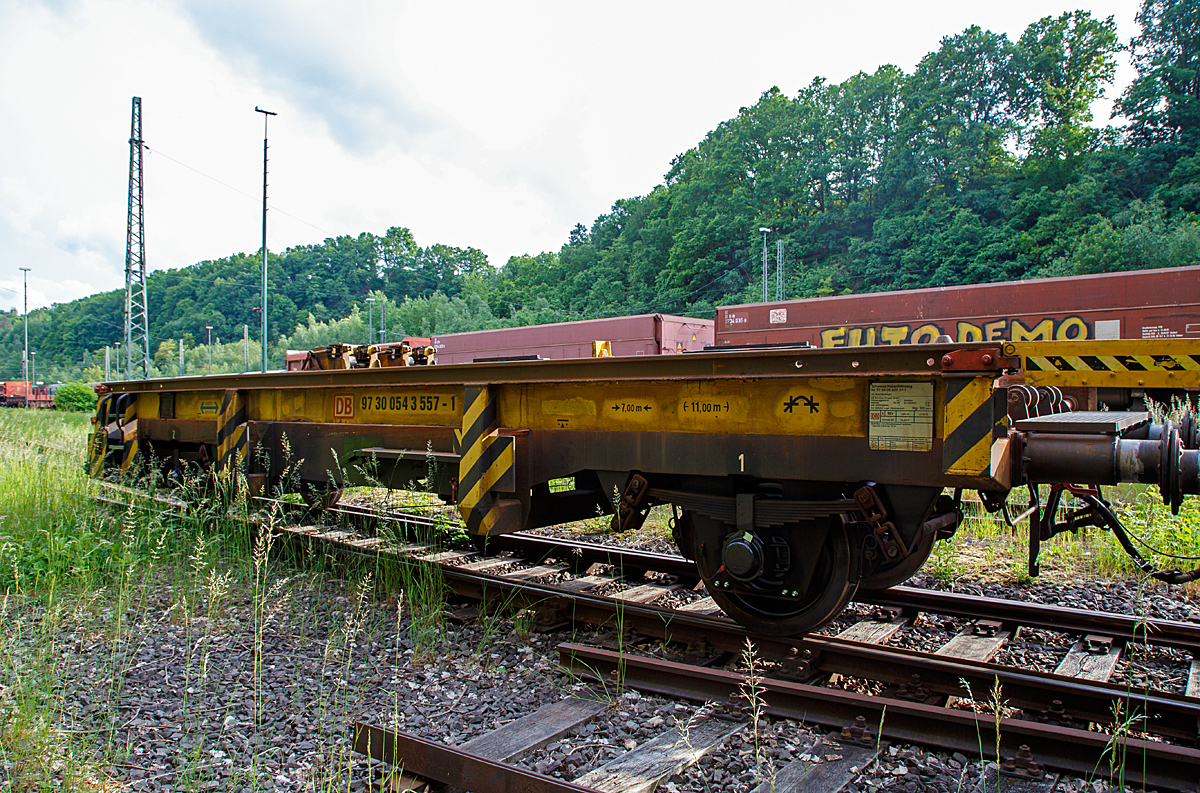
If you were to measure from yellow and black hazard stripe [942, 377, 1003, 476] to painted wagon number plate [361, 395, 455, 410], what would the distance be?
3.41m

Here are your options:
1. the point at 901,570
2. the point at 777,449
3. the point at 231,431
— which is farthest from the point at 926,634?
the point at 231,431

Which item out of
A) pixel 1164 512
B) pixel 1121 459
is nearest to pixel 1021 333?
pixel 1164 512

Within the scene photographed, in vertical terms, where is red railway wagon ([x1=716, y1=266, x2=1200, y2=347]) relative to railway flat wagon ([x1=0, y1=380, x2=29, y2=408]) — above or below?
above

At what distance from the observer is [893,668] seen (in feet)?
11.7

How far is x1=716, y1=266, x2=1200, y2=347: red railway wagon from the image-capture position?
16172mm

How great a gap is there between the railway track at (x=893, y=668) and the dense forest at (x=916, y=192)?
1665 inches

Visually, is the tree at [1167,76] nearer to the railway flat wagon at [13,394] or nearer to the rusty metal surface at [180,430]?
the rusty metal surface at [180,430]

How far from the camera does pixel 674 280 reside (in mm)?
68500

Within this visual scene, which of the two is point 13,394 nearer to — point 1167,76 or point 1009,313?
point 1009,313

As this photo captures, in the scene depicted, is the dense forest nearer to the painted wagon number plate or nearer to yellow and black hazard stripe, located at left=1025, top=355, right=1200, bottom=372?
yellow and black hazard stripe, located at left=1025, top=355, right=1200, bottom=372

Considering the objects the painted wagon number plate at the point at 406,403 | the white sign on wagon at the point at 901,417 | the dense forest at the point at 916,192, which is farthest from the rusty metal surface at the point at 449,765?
the dense forest at the point at 916,192

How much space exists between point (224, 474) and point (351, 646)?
3227mm

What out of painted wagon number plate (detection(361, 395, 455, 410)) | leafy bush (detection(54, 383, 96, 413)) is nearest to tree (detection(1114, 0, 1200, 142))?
painted wagon number plate (detection(361, 395, 455, 410))

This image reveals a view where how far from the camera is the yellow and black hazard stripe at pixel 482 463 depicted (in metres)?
4.61
